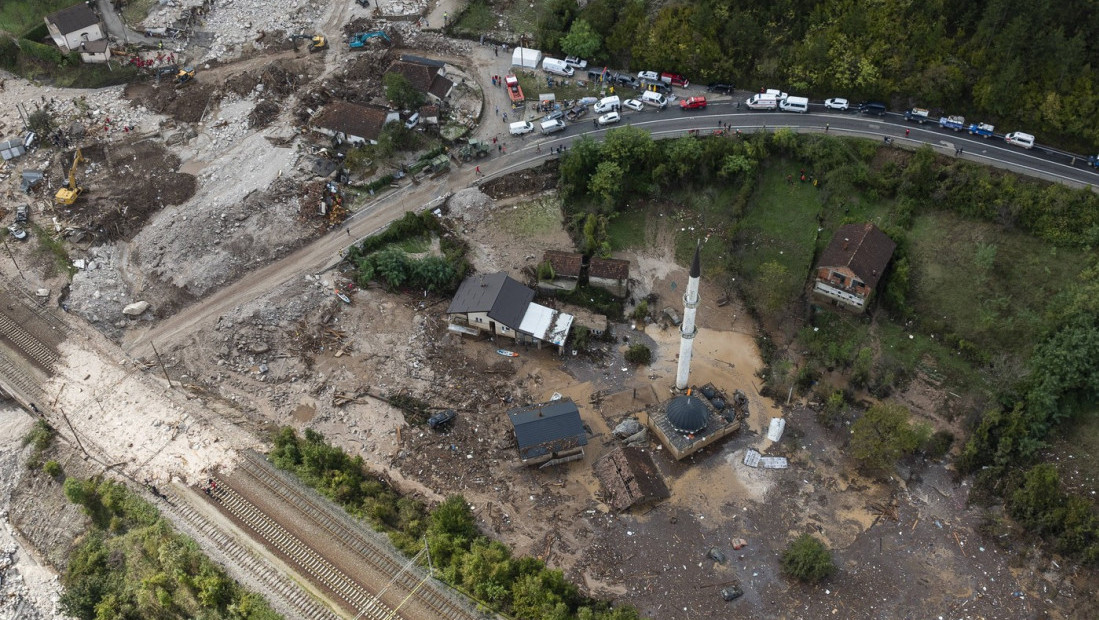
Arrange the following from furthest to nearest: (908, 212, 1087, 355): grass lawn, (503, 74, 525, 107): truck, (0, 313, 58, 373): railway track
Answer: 1. (503, 74, 525, 107): truck
2. (0, 313, 58, 373): railway track
3. (908, 212, 1087, 355): grass lawn

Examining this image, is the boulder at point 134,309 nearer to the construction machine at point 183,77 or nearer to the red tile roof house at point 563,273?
the construction machine at point 183,77

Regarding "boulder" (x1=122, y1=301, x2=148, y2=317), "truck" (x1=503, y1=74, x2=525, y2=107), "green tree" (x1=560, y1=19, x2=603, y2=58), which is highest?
"green tree" (x1=560, y1=19, x2=603, y2=58)

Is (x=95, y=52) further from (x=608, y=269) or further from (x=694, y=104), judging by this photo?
(x=694, y=104)

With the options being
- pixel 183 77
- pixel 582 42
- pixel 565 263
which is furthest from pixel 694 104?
pixel 183 77

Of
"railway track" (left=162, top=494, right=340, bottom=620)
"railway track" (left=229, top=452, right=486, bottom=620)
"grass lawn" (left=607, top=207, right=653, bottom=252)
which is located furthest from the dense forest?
"railway track" (left=162, top=494, right=340, bottom=620)

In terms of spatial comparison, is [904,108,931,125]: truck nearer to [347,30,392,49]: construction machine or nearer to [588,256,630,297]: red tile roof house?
[588,256,630,297]: red tile roof house

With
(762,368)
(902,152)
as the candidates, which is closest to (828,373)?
(762,368)

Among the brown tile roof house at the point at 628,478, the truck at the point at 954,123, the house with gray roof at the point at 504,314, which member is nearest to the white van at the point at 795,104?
the truck at the point at 954,123
